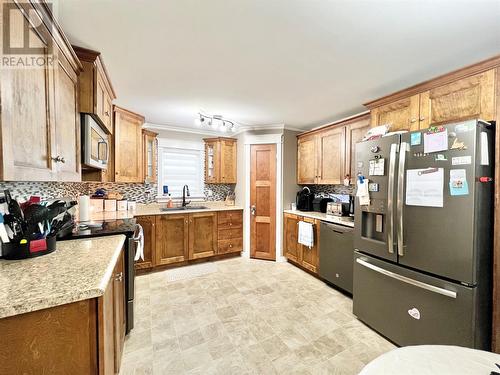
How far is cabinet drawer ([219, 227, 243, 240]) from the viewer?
146 inches

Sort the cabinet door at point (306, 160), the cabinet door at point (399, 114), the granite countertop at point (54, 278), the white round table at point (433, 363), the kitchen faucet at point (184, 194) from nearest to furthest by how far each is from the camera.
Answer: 1. the white round table at point (433, 363)
2. the granite countertop at point (54, 278)
3. the cabinet door at point (399, 114)
4. the cabinet door at point (306, 160)
5. the kitchen faucet at point (184, 194)

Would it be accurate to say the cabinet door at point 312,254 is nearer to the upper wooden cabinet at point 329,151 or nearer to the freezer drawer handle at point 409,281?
the upper wooden cabinet at point 329,151

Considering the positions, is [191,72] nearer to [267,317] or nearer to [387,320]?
[267,317]

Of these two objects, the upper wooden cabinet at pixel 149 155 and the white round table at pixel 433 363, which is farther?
the upper wooden cabinet at pixel 149 155

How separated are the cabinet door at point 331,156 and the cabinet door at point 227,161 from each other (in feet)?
5.22

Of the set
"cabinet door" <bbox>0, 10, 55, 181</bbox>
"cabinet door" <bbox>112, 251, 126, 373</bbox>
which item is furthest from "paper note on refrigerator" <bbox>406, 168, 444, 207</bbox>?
"cabinet door" <bbox>0, 10, 55, 181</bbox>

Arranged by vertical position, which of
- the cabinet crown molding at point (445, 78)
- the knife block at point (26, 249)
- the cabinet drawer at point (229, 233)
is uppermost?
the cabinet crown molding at point (445, 78)

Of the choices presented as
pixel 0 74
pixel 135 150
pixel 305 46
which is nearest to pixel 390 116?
pixel 305 46

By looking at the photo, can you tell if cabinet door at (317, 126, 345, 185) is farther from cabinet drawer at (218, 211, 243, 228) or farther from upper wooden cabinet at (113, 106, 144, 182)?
upper wooden cabinet at (113, 106, 144, 182)

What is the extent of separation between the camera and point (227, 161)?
4027mm

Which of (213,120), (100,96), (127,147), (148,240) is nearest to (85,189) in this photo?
(127,147)

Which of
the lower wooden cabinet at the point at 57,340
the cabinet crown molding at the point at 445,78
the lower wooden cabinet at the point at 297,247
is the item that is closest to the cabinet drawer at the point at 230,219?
the lower wooden cabinet at the point at 297,247

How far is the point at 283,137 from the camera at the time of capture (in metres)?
3.66

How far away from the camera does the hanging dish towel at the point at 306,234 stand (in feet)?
9.82
